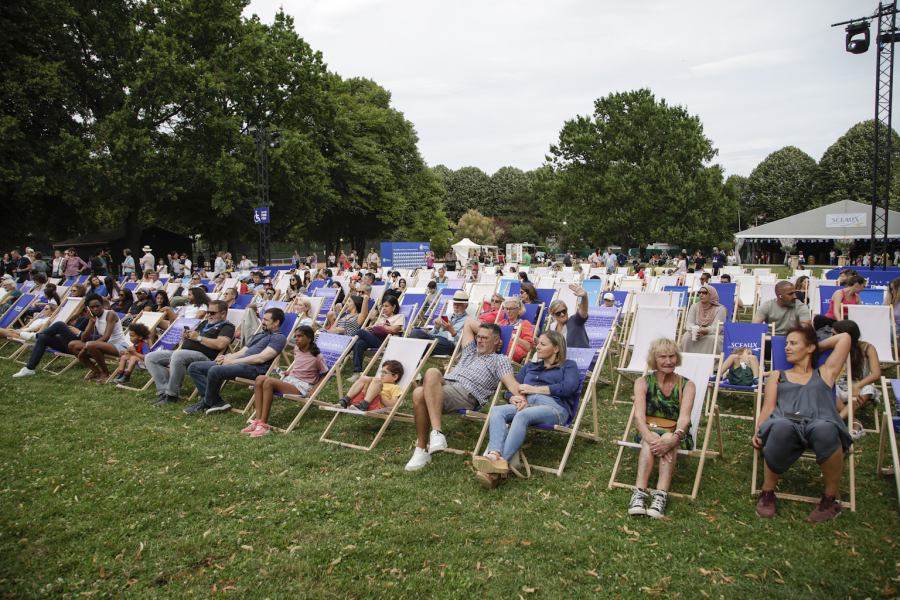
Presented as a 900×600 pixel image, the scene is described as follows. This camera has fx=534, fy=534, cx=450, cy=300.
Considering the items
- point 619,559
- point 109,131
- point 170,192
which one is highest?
point 109,131

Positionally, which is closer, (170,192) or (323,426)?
(323,426)

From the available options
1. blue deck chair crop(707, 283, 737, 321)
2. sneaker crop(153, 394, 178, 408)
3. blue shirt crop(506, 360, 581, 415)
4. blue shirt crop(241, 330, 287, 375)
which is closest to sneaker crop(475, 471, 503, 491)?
blue shirt crop(506, 360, 581, 415)

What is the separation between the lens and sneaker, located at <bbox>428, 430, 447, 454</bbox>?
3.90m

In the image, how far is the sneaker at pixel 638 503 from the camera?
312 cm

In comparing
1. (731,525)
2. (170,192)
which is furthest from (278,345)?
(170,192)

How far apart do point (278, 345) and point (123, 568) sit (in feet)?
9.34

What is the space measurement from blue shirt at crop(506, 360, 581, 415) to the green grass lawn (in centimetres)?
45

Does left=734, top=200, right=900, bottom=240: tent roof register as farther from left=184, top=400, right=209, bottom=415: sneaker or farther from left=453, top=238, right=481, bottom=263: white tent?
left=184, top=400, right=209, bottom=415: sneaker

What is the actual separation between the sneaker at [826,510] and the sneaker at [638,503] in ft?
2.93

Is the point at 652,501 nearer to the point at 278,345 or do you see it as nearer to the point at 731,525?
the point at 731,525

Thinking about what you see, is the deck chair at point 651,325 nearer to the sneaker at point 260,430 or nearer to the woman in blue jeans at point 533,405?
the woman in blue jeans at point 533,405

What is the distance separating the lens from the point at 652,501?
125 inches

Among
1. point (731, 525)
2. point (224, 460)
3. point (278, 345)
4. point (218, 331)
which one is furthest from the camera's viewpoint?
point (218, 331)

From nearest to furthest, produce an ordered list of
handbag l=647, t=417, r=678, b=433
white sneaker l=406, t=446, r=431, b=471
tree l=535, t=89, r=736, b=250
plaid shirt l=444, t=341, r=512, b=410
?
handbag l=647, t=417, r=678, b=433 → white sneaker l=406, t=446, r=431, b=471 → plaid shirt l=444, t=341, r=512, b=410 → tree l=535, t=89, r=736, b=250
